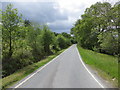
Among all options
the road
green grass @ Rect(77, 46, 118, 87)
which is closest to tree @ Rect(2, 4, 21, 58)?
the road

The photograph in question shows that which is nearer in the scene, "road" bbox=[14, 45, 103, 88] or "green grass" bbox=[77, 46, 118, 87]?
"road" bbox=[14, 45, 103, 88]

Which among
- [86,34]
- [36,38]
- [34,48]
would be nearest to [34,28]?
[36,38]

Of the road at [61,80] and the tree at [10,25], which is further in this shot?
the tree at [10,25]

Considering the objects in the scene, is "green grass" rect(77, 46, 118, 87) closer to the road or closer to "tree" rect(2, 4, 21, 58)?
the road

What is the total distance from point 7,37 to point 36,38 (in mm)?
11086

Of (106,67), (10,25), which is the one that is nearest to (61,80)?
(106,67)

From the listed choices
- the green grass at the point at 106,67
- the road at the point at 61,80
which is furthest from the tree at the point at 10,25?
the green grass at the point at 106,67

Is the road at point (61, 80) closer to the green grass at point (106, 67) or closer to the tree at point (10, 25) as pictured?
the green grass at point (106, 67)

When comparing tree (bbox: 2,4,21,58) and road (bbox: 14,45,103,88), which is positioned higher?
tree (bbox: 2,4,21,58)

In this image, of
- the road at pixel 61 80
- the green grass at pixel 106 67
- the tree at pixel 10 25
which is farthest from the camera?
the tree at pixel 10 25

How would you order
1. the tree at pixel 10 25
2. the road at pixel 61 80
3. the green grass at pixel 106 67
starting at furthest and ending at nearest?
the tree at pixel 10 25 → the green grass at pixel 106 67 → the road at pixel 61 80

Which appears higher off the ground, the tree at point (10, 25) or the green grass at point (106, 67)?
the tree at point (10, 25)

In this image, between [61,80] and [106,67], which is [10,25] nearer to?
[61,80]

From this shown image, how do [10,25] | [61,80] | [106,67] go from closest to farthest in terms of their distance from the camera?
[61,80]
[106,67]
[10,25]
